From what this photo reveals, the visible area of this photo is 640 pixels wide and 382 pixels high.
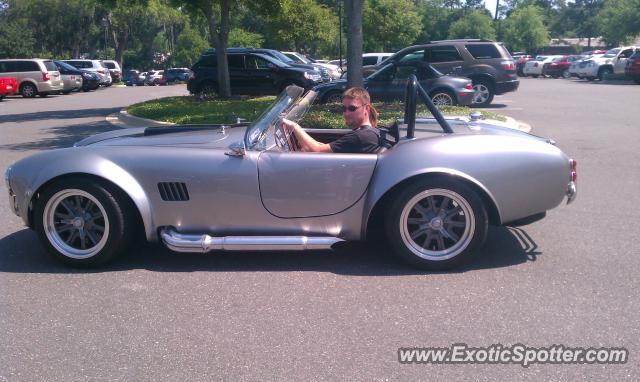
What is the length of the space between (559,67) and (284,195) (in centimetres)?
3842

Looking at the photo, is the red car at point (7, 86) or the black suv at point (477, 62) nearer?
the black suv at point (477, 62)

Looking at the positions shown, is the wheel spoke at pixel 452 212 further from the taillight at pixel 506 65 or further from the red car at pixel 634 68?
the red car at pixel 634 68

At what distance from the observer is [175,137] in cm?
482

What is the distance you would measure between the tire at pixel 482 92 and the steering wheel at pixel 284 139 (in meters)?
13.4

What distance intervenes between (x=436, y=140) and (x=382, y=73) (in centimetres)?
1070

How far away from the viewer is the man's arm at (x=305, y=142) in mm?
4609

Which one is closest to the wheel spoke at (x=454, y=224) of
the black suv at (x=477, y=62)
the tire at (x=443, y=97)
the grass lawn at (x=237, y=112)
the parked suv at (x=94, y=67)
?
the grass lawn at (x=237, y=112)

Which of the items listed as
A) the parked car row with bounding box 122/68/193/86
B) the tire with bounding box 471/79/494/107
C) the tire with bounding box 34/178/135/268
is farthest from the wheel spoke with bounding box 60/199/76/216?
the parked car row with bounding box 122/68/193/86

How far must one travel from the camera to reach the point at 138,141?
188 inches

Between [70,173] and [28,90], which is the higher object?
[70,173]

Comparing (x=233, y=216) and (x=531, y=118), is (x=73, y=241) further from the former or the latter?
(x=531, y=118)

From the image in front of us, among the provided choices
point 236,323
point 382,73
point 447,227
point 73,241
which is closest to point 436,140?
Answer: point 447,227

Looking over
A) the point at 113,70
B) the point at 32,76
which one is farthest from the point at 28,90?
the point at 113,70

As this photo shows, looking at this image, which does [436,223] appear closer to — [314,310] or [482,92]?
[314,310]
